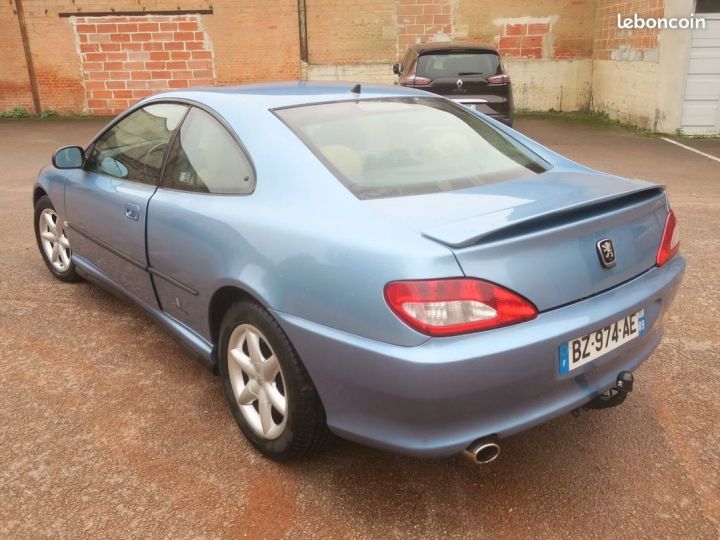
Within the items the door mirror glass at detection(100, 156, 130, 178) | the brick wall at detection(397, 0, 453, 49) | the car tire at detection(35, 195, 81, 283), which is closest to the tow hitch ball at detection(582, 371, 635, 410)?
the door mirror glass at detection(100, 156, 130, 178)

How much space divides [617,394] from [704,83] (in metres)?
11.2

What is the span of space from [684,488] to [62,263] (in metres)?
4.07

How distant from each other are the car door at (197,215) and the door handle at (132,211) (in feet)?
0.51

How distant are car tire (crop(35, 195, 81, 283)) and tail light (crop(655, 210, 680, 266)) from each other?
11.8 feet

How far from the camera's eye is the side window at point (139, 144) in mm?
3223

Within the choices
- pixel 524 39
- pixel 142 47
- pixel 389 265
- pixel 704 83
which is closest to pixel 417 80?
pixel 704 83

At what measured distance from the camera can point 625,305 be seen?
88.5 inches

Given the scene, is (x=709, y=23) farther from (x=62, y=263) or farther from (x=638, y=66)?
(x=62, y=263)

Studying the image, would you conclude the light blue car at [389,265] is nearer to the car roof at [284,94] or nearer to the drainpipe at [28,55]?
the car roof at [284,94]

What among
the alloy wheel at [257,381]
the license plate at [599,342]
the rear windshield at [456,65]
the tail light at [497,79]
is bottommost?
the alloy wheel at [257,381]

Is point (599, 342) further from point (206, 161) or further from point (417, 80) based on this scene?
point (417, 80)

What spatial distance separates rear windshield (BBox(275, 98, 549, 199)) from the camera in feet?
8.15

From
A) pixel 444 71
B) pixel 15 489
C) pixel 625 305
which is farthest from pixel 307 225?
pixel 444 71

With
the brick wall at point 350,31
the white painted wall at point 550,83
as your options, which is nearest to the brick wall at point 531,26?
the white painted wall at point 550,83
